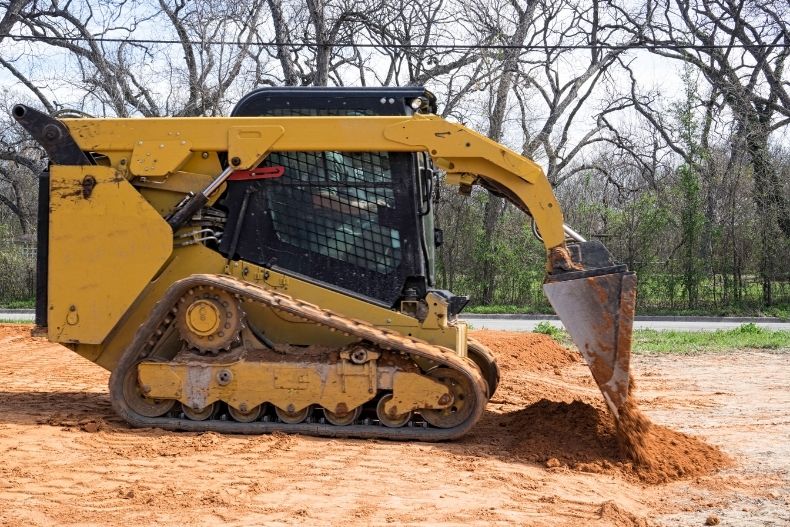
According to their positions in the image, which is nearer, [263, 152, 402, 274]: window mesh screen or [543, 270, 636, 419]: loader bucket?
A: [543, 270, 636, 419]: loader bucket

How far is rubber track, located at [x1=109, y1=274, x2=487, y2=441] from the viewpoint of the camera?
7.61m

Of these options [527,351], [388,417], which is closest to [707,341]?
[527,351]

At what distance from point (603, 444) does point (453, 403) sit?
4.03 feet

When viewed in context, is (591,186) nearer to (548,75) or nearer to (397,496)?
(548,75)

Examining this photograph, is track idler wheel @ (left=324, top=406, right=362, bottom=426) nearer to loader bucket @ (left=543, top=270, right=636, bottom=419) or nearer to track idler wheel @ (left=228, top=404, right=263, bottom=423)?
track idler wheel @ (left=228, top=404, right=263, bottom=423)

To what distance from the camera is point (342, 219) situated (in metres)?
8.20

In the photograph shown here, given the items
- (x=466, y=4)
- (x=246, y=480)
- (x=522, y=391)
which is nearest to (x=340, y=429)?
(x=246, y=480)

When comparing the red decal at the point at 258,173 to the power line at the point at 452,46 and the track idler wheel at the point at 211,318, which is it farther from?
the power line at the point at 452,46

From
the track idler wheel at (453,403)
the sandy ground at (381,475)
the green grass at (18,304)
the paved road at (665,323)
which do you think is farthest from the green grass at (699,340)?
the green grass at (18,304)

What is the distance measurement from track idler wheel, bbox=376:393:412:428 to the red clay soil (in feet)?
2.72

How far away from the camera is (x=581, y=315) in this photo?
7379 mm

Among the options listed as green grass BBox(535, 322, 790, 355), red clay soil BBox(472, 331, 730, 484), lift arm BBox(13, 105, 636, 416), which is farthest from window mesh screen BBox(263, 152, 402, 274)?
green grass BBox(535, 322, 790, 355)

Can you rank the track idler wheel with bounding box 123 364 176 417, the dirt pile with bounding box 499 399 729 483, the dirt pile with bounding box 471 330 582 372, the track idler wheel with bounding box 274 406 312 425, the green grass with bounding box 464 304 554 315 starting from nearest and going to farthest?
the dirt pile with bounding box 499 399 729 483 < the track idler wheel with bounding box 274 406 312 425 < the track idler wheel with bounding box 123 364 176 417 < the dirt pile with bounding box 471 330 582 372 < the green grass with bounding box 464 304 554 315

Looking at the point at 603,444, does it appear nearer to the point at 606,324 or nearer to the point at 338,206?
the point at 606,324
